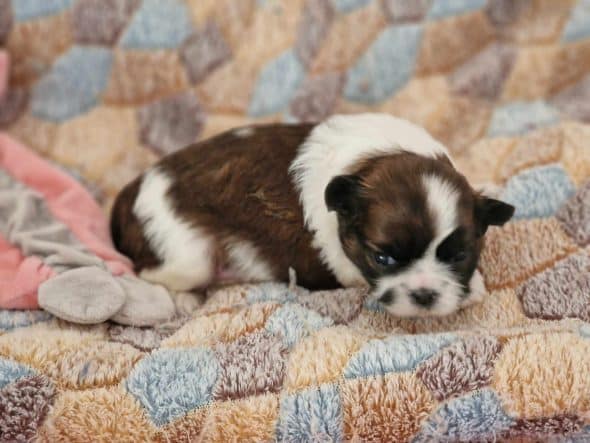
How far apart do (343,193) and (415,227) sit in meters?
0.31

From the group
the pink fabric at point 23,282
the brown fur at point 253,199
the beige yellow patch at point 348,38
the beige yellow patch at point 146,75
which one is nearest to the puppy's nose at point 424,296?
the brown fur at point 253,199

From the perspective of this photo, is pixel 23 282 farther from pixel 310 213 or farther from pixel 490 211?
pixel 490 211

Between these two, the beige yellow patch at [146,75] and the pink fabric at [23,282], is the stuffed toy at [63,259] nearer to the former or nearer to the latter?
the pink fabric at [23,282]

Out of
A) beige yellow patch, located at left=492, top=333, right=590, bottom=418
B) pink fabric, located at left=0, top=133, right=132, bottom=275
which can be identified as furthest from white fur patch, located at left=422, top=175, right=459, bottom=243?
pink fabric, located at left=0, top=133, right=132, bottom=275

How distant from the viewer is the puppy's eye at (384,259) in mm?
2348

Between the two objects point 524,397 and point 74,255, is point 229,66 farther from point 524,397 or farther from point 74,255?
point 524,397

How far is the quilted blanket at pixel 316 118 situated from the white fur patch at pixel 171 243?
0.16 meters

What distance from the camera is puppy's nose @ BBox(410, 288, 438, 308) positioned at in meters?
2.29

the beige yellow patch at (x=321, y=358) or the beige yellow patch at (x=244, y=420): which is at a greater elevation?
the beige yellow patch at (x=321, y=358)

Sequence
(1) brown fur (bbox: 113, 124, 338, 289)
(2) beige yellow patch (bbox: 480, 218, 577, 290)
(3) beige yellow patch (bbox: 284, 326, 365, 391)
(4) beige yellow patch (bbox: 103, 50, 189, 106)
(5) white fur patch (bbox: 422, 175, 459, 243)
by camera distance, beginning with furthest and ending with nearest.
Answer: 1. (4) beige yellow patch (bbox: 103, 50, 189, 106)
2. (1) brown fur (bbox: 113, 124, 338, 289)
3. (2) beige yellow patch (bbox: 480, 218, 577, 290)
4. (5) white fur patch (bbox: 422, 175, 459, 243)
5. (3) beige yellow patch (bbox: 284, 326, 365, 391)

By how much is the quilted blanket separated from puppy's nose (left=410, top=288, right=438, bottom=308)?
0.15 meters

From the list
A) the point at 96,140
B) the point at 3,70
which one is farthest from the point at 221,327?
the point at 3,70

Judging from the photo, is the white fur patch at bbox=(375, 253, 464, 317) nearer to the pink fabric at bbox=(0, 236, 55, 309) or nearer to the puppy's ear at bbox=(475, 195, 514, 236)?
the puppy's ear at bbox=(475, 195, 514, 236)

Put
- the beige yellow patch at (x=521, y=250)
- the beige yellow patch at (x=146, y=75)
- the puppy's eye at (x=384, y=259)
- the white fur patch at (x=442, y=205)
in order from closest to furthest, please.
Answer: the white fur patch at (x=442, y=205)
the puppy's eye at (x=384, y=259)
the beige yellow patch at (x=521, y=250)
the beige yellow patch at (x=146, y=75)
